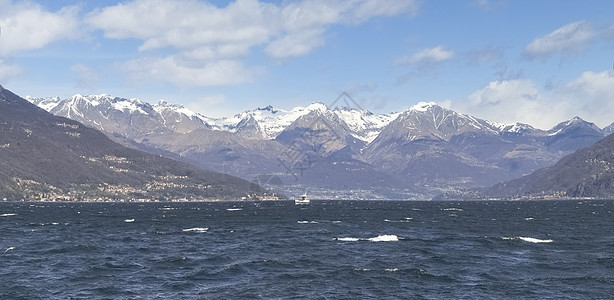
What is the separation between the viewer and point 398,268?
102312 millimetres

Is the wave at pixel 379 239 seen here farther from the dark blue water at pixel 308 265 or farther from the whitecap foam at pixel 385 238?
the dark blue water at pixel 308 265

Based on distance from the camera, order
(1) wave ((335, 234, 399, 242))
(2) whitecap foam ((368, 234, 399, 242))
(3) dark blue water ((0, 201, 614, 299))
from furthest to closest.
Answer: (1) wave ((335, 234, 399, 242)), (2) whitecap foam ((368, 234, 399, 242)), (3) dark blue water ((0, 201, 614, 299))

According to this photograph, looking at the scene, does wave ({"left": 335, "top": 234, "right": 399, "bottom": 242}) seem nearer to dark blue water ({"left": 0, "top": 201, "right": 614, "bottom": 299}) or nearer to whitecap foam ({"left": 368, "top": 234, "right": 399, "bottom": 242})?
whitecap foam ({"left": 368, "top": 234, "right": 399, "bottom": 242})

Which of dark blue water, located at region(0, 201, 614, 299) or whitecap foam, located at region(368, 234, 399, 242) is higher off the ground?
whitecap foam, located at region(368, 234, 399, 242)

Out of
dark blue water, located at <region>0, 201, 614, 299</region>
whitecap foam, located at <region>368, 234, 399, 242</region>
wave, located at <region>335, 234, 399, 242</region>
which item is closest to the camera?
dark blue water, located at <region>0, 201, 614, 299</region>

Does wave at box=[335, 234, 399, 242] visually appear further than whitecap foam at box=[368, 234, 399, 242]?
Yes

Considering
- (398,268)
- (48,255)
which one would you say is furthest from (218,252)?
(398,268)

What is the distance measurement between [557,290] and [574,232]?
98.7 m

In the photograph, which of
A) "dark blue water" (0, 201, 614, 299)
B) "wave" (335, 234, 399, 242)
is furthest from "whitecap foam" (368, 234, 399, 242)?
"dark blue water" (0, 201, 614, 299)

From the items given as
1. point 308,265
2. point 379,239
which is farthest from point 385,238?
point 308,265

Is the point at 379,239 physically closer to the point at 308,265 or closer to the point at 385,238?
the point at 385,238

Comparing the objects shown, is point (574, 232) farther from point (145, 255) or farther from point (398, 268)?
point (145, 255)

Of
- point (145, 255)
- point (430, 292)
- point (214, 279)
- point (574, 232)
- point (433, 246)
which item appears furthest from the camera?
point (574, 232)

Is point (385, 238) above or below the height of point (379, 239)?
above
